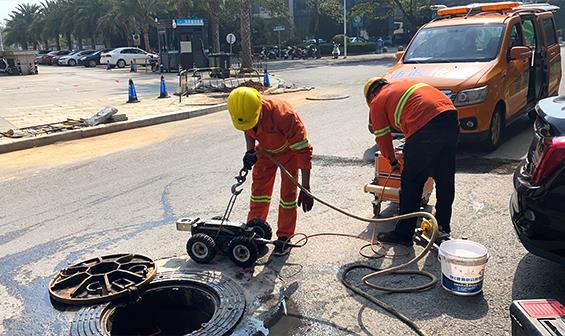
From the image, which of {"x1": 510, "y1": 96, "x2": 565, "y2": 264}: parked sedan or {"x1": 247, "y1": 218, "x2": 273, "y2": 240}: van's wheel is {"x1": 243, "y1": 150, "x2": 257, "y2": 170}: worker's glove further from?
{"x1": 510, "y1": 96, "x2": 565, "y2": 264}: parked sedan

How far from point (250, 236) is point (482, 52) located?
200 inches

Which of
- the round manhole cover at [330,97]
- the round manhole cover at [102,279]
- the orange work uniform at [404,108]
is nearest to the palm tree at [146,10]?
the round manhole cover at [330,97]

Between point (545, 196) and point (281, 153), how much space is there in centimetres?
201

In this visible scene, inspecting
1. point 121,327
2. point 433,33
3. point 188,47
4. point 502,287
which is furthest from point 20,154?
point 188,47

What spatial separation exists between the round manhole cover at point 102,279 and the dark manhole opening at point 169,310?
0.14m

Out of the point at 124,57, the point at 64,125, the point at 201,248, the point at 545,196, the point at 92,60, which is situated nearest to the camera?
the point at 545,196

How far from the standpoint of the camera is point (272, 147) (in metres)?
4.19

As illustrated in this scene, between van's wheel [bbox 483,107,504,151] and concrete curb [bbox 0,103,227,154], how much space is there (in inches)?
302

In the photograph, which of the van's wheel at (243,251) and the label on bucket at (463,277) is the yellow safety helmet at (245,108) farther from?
the label on bucket at (463,277)

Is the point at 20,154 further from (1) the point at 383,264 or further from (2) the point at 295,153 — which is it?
(1) the point at 383,264

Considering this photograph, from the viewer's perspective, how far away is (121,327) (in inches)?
143

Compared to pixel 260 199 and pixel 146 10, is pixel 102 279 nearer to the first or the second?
pixel 260 199

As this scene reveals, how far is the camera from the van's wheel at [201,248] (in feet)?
13.4

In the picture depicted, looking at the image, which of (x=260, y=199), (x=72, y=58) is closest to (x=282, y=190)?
(x=260, y=199)
